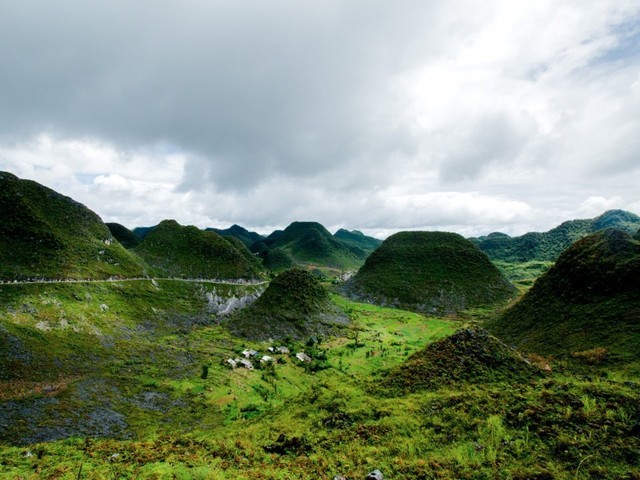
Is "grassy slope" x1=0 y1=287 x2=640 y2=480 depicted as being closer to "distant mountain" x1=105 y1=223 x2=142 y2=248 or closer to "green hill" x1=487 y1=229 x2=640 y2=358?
"green hill" x1=487 y1=229 x2=640 y2=358

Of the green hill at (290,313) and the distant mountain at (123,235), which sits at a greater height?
the distant mountain at (123,235)

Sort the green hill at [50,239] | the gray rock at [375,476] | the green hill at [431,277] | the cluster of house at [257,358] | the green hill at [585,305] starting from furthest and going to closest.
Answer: the green hill at [431,277] < the green hill at [50,239] < the cluster of house at [257,358] < the green hill at [585,305] < the gray rock at [375,476]

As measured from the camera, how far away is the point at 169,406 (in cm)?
3212

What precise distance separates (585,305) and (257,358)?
155ft

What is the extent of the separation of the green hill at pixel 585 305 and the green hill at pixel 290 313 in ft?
109

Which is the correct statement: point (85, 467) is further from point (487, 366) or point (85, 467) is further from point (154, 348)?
point (154, 348)

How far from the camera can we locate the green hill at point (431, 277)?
103 meters

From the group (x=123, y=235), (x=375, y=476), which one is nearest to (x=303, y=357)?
(x=375, y=476)

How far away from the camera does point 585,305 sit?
44.8 metres

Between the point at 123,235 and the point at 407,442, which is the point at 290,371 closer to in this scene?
the point at 407,442

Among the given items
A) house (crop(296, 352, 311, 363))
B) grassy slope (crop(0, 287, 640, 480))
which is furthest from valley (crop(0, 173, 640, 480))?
house (crop(296, 352, 311, 363))

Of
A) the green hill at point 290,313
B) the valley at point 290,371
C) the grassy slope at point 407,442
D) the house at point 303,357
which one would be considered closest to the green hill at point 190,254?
the valley at point 290,371

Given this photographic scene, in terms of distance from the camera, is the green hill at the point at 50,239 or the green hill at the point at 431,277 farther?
the green hill at the point at 431,277

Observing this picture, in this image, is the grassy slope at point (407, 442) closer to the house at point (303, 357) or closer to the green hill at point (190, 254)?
the house at point (303, 357)
